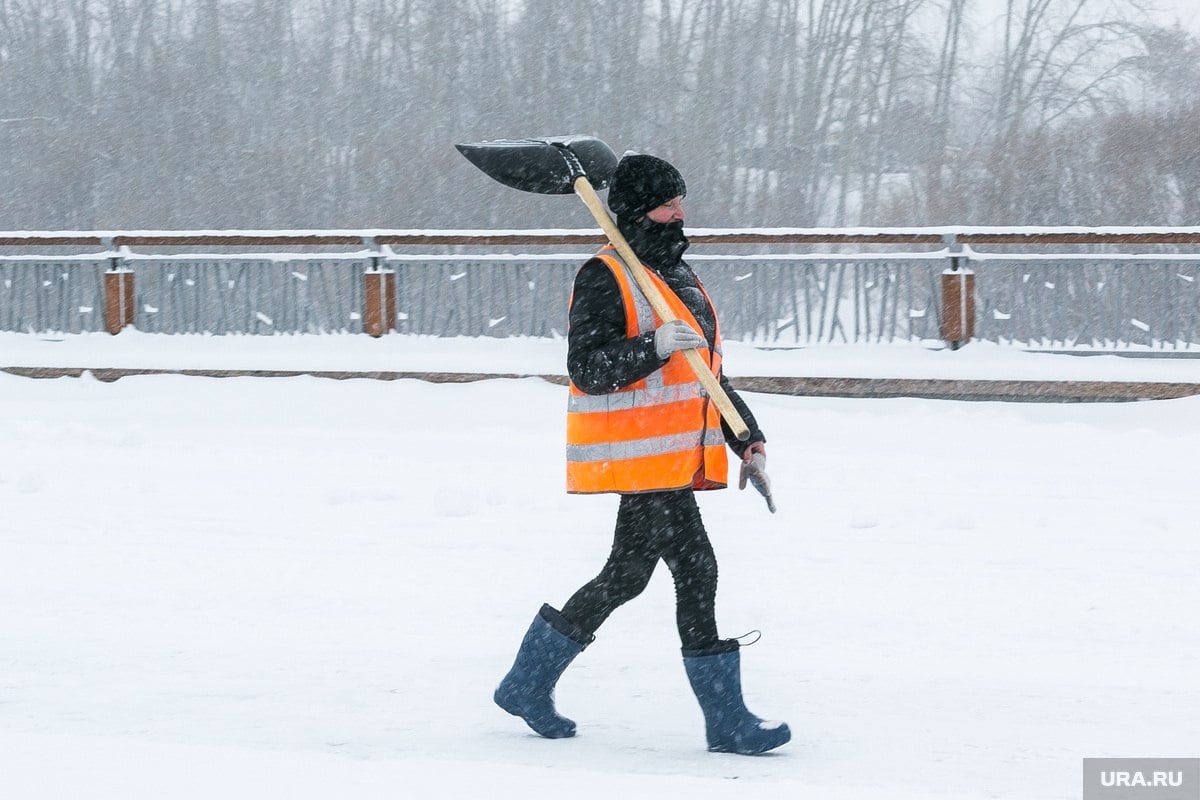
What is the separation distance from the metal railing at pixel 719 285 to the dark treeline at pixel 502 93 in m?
14.5

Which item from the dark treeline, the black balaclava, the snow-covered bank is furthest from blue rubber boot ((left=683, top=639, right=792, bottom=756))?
the dark treeline

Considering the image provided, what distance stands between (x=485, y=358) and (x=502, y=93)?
64.8 feet

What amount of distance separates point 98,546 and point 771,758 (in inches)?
143

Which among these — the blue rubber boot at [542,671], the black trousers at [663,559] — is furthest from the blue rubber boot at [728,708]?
the blue rubber boot at [542,671]

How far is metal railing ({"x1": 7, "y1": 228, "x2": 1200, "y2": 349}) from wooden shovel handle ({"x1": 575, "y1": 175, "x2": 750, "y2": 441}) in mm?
7955

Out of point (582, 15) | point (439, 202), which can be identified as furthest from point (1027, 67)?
point (439, 202)

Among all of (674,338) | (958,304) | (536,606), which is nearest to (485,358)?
(958,304)

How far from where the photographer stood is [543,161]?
3.91m

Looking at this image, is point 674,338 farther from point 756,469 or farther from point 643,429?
point 756,469

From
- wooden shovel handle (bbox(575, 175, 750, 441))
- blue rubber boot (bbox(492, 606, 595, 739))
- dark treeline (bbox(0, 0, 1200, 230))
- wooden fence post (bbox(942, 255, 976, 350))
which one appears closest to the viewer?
wooden shovel handle (bbox(575, 175, 750, 441))

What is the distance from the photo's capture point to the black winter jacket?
3535 mm

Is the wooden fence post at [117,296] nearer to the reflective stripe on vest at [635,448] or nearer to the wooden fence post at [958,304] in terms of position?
the wooden fence post at [958,304]

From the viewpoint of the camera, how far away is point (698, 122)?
1185 inches

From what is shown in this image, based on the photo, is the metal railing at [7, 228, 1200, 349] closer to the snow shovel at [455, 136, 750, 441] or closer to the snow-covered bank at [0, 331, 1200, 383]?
the snow-covered bank at [0, 331, 1200, 383]
